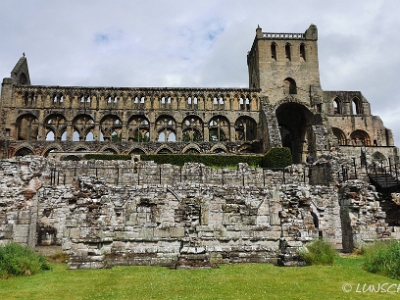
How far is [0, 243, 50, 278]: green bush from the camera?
1027 centimetres

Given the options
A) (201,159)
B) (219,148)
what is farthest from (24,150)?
(201,159)

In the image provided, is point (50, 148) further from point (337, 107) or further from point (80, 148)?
point (337, 107)

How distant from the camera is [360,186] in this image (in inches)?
604

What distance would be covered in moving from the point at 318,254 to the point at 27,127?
42.7 metres

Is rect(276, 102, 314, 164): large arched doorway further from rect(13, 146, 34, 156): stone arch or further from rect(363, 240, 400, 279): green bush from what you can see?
rect(13, 146, 34, 156): stone arch

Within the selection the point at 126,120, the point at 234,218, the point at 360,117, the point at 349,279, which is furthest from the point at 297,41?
the point at 349,279

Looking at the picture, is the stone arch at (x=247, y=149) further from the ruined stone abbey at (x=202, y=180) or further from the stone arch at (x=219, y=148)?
the stone arch at (x=219, y=148)

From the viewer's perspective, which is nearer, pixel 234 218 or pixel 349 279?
pixel 349 279

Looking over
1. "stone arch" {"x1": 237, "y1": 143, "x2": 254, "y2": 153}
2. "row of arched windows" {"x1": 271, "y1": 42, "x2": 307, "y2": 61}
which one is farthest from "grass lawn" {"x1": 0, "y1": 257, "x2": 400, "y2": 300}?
"row of arched windows" {"x1": 271, "y1": 42, "x2": 307, "y2": 61}

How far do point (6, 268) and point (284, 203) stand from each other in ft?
33.1

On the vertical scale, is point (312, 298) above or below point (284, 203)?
below

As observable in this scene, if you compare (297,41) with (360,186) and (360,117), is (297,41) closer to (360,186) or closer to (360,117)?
(360,117)

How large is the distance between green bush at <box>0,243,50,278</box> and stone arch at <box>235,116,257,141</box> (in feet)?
109

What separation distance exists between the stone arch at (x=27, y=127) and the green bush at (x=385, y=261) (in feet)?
130
